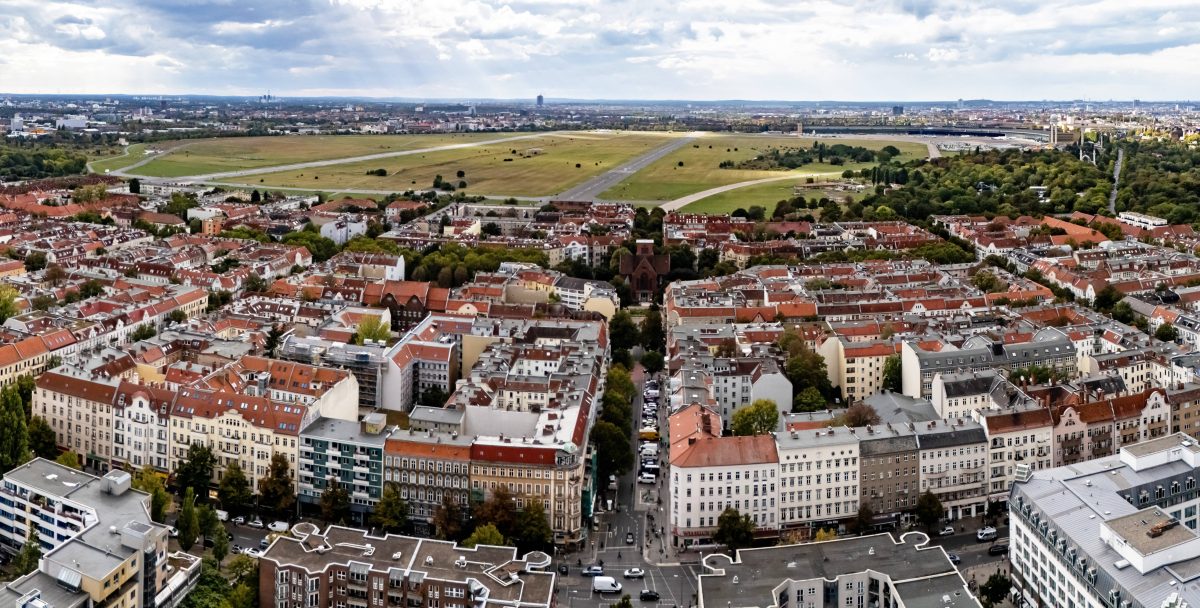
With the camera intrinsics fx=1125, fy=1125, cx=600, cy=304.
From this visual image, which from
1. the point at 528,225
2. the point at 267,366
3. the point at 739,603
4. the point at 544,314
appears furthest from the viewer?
the point at 528,225

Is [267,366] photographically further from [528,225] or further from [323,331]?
[528,225]

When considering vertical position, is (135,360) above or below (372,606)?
above

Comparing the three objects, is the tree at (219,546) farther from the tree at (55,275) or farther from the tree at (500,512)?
the tree at (55,275)

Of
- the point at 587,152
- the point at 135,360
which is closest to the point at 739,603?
the point at 135,360

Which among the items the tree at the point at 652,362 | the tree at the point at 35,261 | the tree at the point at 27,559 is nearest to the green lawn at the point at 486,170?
the tree at the point at 35,261

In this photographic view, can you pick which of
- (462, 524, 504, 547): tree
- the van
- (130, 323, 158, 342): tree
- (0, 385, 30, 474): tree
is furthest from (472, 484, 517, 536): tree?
(130, 323, 158, 342): tree

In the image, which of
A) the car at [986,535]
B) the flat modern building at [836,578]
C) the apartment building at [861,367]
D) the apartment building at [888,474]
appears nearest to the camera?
the flat modern building at [836,578]
